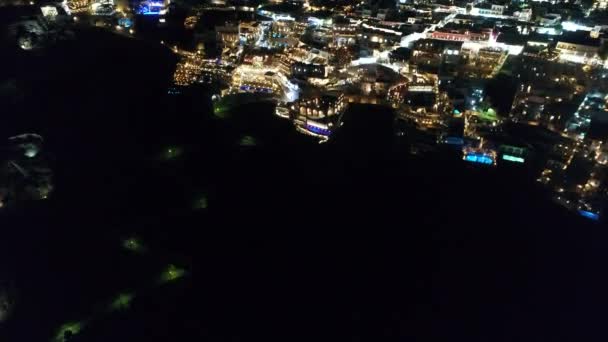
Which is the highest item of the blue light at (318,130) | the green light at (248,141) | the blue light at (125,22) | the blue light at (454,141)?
the blue light at (125,22)

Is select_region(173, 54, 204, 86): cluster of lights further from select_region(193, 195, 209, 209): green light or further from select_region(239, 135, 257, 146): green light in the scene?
select_region(193, 195, 209, 209): green light

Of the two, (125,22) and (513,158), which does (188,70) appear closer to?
(125,22)

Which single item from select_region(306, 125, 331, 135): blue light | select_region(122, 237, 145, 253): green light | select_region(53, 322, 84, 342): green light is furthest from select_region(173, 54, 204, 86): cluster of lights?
select_region(53, 322, 84, 342): green light

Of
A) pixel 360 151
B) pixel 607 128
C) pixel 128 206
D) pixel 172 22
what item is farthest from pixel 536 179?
pixel 172 22

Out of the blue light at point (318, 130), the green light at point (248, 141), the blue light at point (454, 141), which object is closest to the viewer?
the blue light at point (454, 141)

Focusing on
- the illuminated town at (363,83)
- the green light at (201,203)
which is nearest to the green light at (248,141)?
the illuminated town at (363,83)

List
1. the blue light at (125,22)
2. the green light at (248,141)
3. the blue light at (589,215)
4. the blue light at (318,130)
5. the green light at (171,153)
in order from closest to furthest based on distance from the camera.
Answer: the blue light at (589,215) → the green light at (171,153) → the green light at (248,141) → the blue light at (318,130) → the blue light at (125,22)

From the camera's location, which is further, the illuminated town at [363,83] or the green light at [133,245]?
the illuminated town at [363,83]

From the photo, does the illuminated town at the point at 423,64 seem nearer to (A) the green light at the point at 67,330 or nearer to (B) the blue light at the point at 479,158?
(B) the blue light at the point at 479,158
